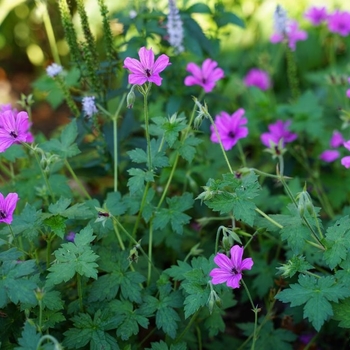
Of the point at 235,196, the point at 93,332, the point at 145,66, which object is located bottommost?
the point at 93,332

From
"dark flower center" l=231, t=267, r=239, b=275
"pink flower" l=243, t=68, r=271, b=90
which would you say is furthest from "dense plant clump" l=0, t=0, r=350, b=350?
"pink flower" l=243, t=68, r=271, b=90

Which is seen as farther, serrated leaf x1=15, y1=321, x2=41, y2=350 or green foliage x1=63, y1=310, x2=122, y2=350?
green foliage x1=63, y1=310, x2=122, y2=350

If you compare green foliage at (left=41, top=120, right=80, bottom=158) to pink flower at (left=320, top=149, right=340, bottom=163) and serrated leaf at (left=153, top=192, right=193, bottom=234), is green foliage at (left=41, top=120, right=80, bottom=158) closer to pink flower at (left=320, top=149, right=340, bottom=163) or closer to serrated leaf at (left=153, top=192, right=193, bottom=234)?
serrated leaf at (left=153, top=192, right=193, bottom=234)

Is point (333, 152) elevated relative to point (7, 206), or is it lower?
lower

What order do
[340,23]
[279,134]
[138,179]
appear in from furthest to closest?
[340,23], [279,134], [138,179]

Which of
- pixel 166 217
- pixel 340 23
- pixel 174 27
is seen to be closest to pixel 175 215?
pixel 166 217

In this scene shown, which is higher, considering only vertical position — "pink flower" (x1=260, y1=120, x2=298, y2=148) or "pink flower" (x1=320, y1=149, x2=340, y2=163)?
"pink flower" (x1=260, y1=120, x2=298, y2=148)

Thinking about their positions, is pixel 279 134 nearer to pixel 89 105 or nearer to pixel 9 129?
pixel 89 105
